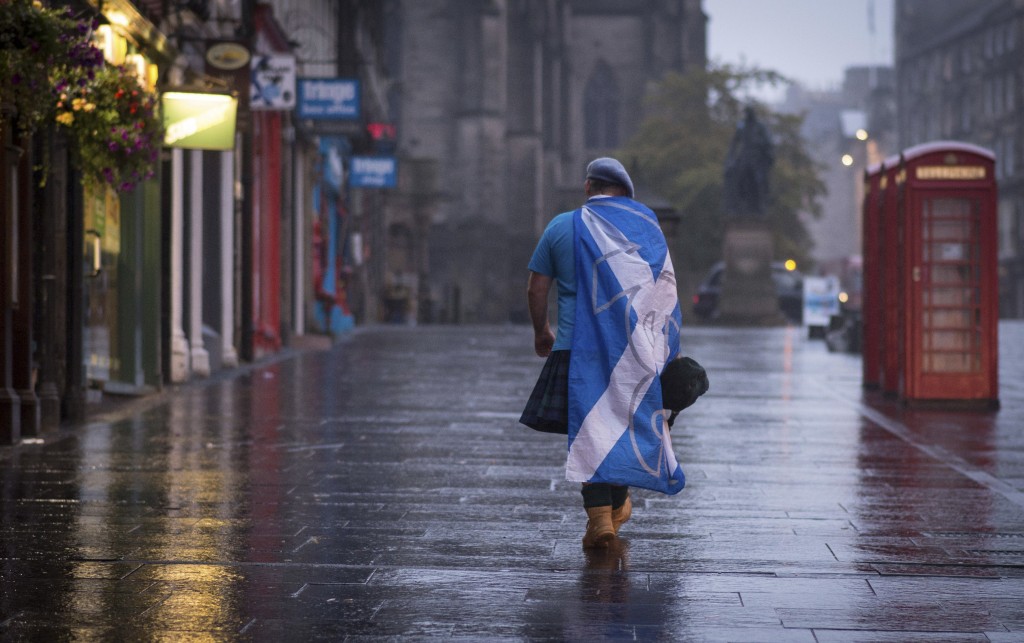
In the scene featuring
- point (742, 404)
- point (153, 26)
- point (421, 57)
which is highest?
point (421, 57)

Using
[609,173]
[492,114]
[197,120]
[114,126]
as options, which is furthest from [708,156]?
[609,173]

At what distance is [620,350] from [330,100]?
67.0ft

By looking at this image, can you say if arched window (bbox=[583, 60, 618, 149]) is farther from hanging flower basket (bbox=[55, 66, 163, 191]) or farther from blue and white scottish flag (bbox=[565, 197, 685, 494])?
blue and white scottish flag (bbox=[565, 197, 685, 494])

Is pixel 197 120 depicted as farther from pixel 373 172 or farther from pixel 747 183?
pixel 747 183

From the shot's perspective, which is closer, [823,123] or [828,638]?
[828,638]

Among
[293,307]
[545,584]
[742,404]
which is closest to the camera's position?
[545,584]

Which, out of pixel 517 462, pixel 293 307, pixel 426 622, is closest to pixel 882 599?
pixel 426 622

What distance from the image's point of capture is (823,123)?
149 metres

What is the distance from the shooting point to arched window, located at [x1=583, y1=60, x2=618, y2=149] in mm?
77875

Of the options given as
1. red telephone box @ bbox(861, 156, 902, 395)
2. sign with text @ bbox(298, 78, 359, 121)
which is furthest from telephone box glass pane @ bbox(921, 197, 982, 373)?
sign with text @ bbox(298, 78, 359, 121)

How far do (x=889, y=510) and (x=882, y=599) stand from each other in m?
2.50

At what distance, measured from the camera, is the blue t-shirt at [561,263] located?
7.14 m

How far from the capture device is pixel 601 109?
7812 centimetres

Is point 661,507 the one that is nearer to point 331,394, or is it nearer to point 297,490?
point 297,490
